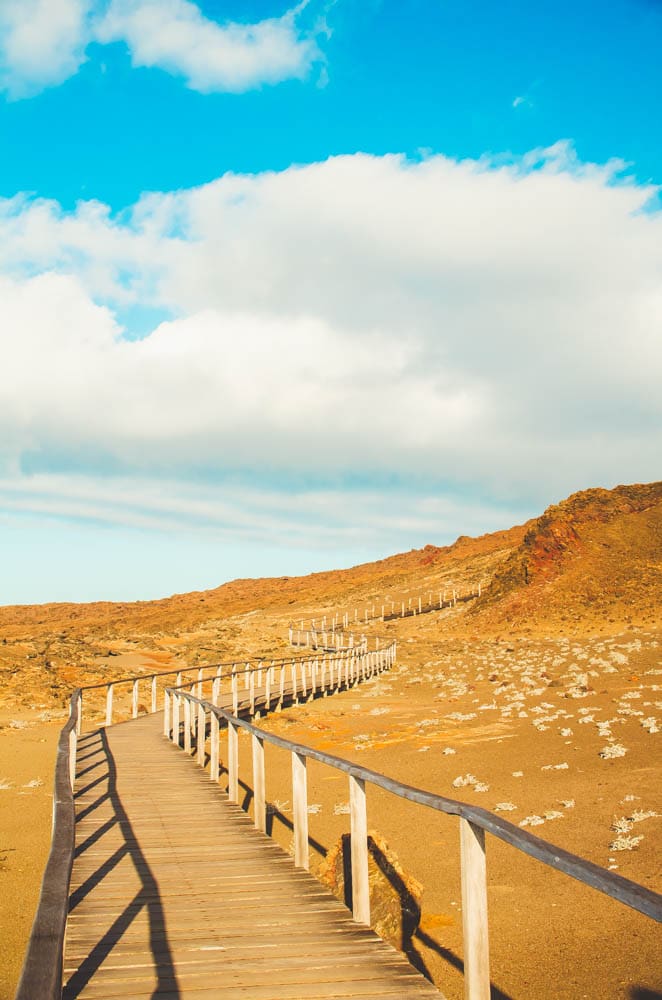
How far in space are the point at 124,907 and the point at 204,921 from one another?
2.39 feet

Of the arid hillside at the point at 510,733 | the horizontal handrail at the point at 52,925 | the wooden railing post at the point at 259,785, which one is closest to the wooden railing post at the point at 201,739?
the arid hillside at the point at 510,733

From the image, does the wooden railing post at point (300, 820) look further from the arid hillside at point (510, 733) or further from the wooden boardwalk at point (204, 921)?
the arid hillside at point (510, 733)

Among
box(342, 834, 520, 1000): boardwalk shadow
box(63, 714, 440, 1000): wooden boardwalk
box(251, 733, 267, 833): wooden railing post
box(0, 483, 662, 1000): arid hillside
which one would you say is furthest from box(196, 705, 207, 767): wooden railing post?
box(342, 834, 520, 1000): boardwalk shadow

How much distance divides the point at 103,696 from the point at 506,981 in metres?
23.4

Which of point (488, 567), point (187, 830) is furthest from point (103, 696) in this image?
point (488, 567)

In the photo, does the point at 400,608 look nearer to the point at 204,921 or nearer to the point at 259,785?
the point at 259,785

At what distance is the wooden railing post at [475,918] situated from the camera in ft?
12.6

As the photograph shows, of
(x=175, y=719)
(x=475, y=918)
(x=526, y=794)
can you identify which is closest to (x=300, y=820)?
(x=475, y=918)

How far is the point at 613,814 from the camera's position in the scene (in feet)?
35.7

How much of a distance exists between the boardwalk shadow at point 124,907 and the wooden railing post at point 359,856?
1.41 m

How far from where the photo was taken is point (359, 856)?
5.53 metres

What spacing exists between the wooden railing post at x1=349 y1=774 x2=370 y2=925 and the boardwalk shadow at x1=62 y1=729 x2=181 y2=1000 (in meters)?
1.41

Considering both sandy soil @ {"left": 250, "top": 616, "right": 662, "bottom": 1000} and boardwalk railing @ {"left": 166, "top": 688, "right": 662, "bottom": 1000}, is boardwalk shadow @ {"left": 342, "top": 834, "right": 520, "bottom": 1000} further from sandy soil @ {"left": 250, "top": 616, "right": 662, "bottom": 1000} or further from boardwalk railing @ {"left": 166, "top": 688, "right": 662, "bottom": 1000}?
boardwalk railing @ {"left": 166, "top": 688, "right": 662, "bottom": 1000}

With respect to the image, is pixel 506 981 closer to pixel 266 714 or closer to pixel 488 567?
pixel 266 714
